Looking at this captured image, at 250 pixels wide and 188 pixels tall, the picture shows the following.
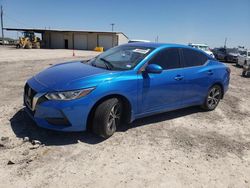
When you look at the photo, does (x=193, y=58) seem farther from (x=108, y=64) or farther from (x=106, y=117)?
(x=106, y=117)

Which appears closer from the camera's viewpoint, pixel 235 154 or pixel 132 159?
pixel 132 159

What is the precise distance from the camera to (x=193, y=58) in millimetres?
5738

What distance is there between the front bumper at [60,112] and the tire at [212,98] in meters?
3.32

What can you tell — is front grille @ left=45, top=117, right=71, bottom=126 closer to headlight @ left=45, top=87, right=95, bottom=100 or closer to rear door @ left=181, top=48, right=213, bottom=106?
headlight @ left=45, top=87, right=95, bottom=100

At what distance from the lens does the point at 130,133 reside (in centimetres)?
463

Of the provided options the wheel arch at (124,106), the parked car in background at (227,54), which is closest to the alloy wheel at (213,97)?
the wheel arch at (124,106)

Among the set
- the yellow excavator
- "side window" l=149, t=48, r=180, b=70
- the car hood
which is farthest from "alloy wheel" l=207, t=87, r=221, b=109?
the yellow excavator

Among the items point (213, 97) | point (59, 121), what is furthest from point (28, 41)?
point (59, 121)

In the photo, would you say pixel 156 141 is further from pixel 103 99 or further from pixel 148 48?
pixel 148 48

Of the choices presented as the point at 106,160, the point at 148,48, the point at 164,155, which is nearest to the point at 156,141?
the point at 164,155

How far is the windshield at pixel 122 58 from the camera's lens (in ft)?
15.3

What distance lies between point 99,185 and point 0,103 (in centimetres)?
376

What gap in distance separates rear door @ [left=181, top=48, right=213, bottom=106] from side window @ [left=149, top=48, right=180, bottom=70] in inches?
7.7

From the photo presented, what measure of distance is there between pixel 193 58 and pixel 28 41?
41176 millimetres
